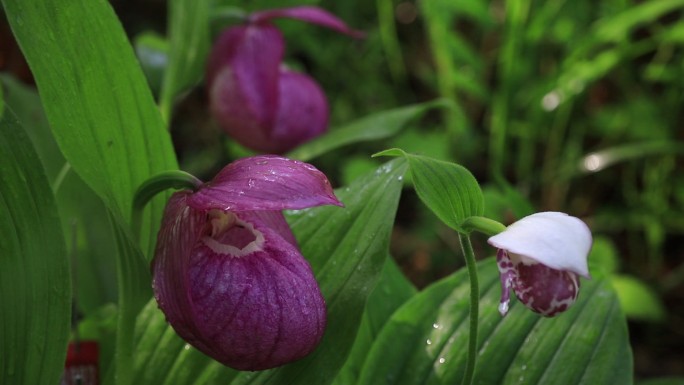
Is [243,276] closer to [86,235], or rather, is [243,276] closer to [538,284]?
[538,284]

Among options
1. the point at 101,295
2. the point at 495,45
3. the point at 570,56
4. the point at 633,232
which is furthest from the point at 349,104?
the point at 101,295

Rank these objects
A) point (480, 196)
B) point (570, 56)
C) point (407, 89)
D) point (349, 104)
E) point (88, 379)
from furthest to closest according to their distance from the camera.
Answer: point (407, 89)
point (349, 104)
point (570, 56)
point (88, 379)
point (480, 196)

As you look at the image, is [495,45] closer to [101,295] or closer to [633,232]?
[633,232]

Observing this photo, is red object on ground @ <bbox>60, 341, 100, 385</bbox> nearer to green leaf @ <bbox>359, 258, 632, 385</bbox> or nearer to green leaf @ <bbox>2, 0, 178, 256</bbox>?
green leaf @ <bbox>2, 0, 178, 256</bbox>

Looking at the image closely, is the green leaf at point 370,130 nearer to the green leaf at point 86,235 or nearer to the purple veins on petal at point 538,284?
the green leaf at point 86,235

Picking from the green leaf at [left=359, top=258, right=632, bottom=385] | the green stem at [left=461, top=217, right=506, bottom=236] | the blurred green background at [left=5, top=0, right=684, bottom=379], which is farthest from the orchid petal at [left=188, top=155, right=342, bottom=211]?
the blurred green background at [left=5, top=0, right=684, bottom=379]

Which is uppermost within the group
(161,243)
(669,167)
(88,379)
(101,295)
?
(161,243)
